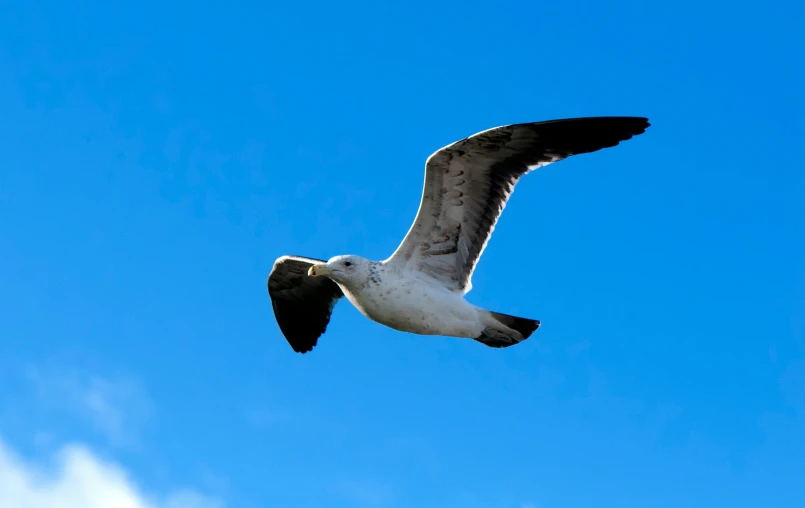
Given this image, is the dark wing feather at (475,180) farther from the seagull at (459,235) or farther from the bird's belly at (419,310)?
the bird's belly at (419,310)

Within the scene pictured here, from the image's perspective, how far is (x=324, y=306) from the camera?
1455 centimetres

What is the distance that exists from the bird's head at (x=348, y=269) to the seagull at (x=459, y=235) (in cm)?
1

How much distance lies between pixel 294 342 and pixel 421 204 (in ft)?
13.3

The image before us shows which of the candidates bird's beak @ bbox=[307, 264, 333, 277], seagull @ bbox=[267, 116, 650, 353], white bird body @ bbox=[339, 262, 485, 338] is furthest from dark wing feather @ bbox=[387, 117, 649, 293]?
bird's beak @ bbox=[307, 264, 333, 277]

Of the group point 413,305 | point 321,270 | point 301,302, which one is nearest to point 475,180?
point 413,305

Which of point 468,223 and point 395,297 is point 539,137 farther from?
point 395,297

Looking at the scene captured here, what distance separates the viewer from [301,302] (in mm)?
14617

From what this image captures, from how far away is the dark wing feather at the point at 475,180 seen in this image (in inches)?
440

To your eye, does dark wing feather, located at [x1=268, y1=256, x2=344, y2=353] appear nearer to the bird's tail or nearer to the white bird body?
the white bird body

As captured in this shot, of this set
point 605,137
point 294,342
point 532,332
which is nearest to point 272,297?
point 294,342

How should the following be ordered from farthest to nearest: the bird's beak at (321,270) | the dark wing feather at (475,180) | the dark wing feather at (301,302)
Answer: the dark wing feather at (301,302) → the bird's beak at (321,270) → the dark wing feather at (475,180)

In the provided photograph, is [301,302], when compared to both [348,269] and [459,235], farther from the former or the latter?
[459,235]

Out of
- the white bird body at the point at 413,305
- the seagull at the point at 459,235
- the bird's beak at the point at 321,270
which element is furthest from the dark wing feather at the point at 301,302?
the white bird body at the point at 413,305

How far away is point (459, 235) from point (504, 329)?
4.10ft
